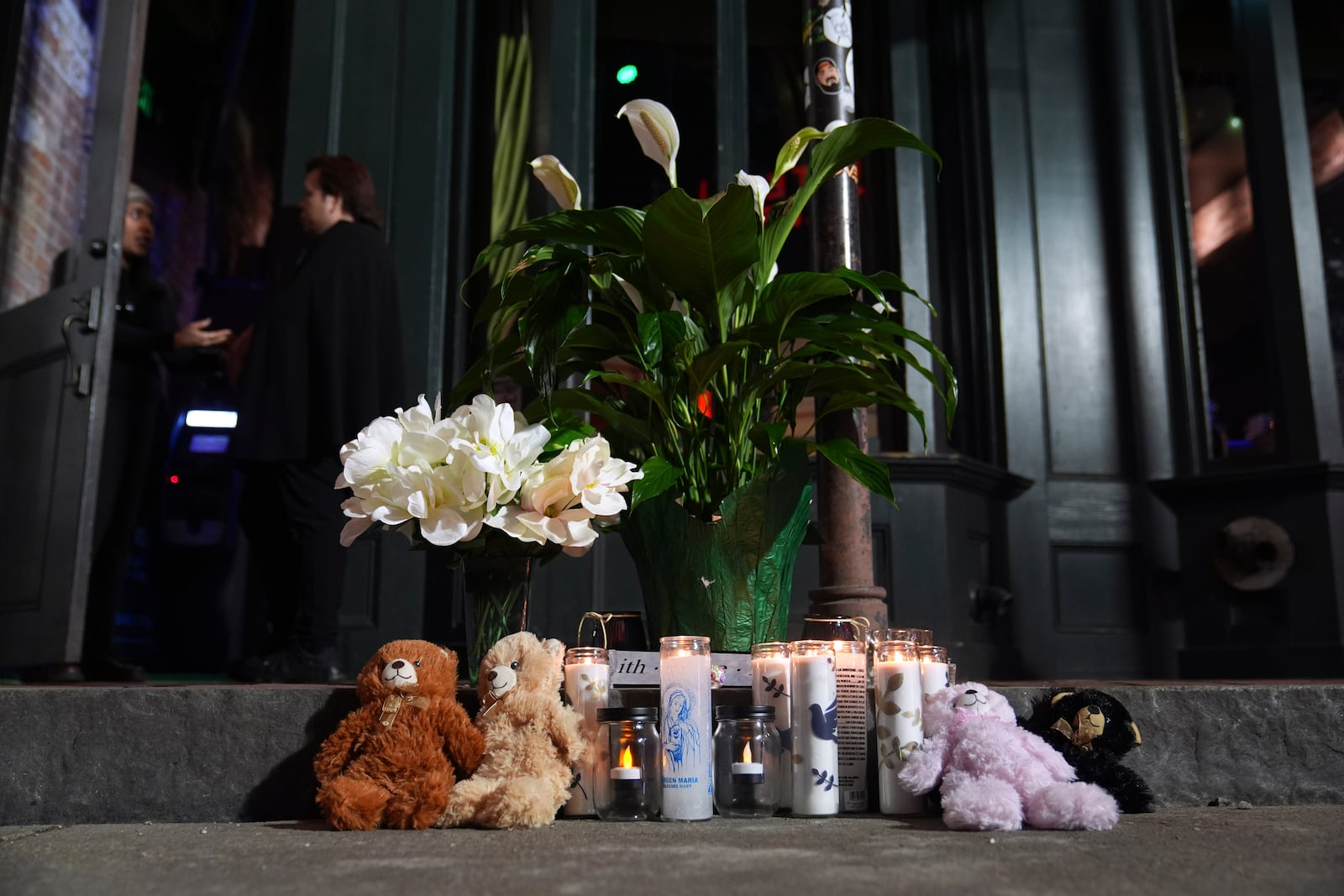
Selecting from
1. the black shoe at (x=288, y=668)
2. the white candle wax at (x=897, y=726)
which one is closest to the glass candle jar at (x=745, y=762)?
the white candle wax at (x=897, y=726)

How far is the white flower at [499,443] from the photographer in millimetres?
1349

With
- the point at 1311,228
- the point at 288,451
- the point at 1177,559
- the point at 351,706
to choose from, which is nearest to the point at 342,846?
the point at 351,706

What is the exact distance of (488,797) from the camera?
1262 mm

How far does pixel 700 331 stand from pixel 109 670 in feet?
7.45

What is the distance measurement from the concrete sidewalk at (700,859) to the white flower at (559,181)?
772mm

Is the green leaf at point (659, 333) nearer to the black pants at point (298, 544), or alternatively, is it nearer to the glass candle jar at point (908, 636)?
the glass candle jar at point (908, 636)

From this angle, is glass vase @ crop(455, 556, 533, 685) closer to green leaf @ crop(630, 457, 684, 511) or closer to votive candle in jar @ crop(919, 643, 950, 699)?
green leaf @ crop(630, 457, 684, 511)

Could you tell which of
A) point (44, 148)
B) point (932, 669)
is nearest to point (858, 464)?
point (932, 669)

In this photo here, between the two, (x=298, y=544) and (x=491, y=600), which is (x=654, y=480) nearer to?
(x=491, y=600)

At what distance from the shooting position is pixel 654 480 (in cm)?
141

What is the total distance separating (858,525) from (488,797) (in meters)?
0.71

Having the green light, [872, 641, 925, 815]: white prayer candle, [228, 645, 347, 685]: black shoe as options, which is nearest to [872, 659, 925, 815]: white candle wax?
[872, 641, 925, 815]: white prayer candle

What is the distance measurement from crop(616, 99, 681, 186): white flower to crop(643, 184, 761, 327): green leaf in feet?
0.39

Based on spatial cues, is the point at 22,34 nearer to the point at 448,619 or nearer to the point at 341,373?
the point at 341,373
